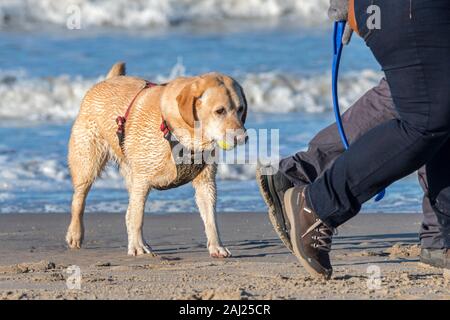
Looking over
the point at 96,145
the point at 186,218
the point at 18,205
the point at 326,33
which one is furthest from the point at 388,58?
the point at 326,33

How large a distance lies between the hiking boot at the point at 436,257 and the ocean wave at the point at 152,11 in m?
15.6

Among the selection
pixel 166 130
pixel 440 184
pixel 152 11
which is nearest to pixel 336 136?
pixel 440 184

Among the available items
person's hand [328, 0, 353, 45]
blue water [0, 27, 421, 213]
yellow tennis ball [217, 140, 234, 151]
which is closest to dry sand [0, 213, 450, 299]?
yellow tennis ball [217, 140, 234, 151]

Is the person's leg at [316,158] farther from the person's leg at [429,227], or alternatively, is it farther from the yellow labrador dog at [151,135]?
the yellow labrador dog at [151,135]

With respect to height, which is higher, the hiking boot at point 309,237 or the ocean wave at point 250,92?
the hiking boot at point 309,237

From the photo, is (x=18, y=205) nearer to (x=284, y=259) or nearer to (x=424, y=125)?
(x=284, y=259)

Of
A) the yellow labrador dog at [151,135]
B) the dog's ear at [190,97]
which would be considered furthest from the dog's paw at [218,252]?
the dog's ear at [190,97]

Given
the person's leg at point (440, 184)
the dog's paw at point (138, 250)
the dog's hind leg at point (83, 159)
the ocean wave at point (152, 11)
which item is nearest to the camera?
the person's leg at point (440, 184)

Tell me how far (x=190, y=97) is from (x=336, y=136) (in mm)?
998

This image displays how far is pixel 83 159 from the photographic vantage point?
6.82m

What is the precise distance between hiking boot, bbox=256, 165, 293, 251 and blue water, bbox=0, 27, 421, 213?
9.15ft

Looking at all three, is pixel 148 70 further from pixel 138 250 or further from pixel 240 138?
pixel 240 138

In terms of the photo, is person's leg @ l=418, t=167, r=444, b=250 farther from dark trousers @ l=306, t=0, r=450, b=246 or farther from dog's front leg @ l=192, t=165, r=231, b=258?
dog's front leg @ l=192, t=165, r=231, b=258

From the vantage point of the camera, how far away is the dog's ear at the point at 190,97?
591 cm
